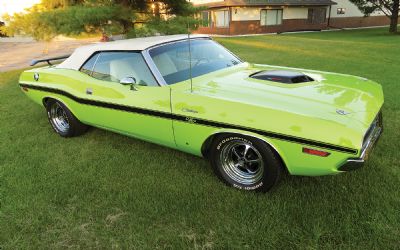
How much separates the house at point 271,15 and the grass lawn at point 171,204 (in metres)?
22.3

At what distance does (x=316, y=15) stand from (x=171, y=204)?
32393 mm

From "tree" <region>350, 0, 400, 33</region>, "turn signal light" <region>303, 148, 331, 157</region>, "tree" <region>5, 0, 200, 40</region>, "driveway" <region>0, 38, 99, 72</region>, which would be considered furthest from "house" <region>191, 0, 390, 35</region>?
"turn signal light" <region>303, 148, 331, 157</region>

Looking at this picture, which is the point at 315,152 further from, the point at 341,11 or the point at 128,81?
the point at 341,11

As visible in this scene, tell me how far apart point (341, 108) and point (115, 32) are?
8731 millimetres

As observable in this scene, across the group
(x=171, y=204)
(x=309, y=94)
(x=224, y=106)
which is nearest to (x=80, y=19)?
(x=224, y=106)

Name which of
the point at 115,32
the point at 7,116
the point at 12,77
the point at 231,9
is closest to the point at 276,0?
the point at 231,9

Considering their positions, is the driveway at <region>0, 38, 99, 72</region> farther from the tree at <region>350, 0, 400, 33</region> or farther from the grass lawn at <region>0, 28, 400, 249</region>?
the tree at <region>350, 0, 400, 33</region>

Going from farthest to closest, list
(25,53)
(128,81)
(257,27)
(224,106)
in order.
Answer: (257,27) < (25,53) < (128,81) < (224,106)

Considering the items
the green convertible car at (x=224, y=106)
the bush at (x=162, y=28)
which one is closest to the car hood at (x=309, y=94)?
the green convertible car at (x=224, y=106)

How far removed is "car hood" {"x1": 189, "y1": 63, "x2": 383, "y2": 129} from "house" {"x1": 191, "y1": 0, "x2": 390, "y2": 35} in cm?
2227

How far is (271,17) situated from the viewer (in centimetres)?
2847

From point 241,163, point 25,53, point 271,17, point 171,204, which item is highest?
point 271,17

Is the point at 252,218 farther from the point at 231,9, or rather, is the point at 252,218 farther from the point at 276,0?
the point at 276,0

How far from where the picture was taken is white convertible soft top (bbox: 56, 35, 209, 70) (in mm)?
3945
